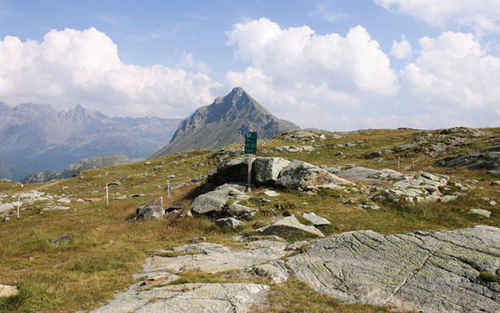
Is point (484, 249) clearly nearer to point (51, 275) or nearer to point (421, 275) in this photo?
point (421, 275)

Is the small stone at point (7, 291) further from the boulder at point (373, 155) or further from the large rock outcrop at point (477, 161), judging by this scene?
the boulder at point (373, 155)

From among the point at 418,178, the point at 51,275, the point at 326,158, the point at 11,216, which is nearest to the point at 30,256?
the point at 51,275

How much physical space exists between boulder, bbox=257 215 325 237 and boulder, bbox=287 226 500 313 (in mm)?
2387

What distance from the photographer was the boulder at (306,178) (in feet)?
97.8

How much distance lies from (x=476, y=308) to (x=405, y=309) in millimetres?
2302

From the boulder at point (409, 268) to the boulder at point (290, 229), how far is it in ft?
7.83

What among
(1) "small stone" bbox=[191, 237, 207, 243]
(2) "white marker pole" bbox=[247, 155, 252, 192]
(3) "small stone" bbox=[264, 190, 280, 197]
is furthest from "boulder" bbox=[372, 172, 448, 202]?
(1) "small stone" bbox=[191, 237, 207, 243]

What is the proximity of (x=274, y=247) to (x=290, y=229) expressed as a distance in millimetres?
2596

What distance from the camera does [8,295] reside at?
33.2ft

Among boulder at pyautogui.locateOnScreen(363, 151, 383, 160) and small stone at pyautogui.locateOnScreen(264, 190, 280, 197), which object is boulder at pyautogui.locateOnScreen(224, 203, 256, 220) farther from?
boulder at pyautogui.locateOnScreen(363, 151, 383, 160)

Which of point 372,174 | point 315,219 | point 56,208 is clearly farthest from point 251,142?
point 56,208

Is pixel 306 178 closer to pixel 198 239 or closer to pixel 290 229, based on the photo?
pixel 290 229

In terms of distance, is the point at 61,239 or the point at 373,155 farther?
the point at 373,155

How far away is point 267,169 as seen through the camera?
3198cm
